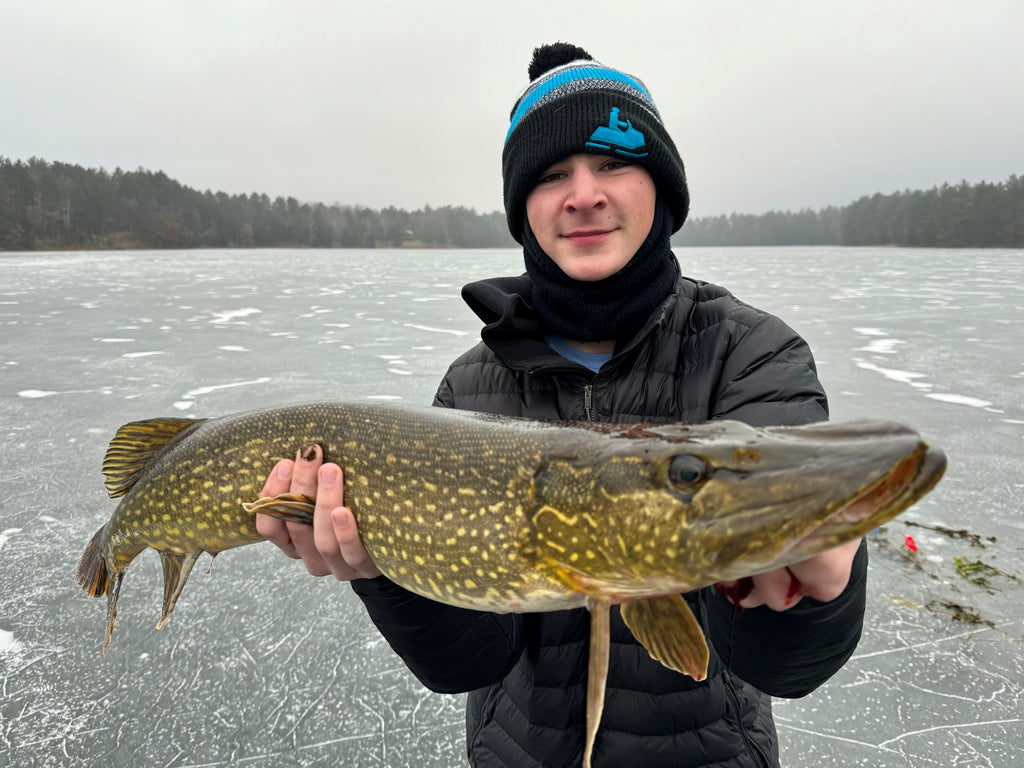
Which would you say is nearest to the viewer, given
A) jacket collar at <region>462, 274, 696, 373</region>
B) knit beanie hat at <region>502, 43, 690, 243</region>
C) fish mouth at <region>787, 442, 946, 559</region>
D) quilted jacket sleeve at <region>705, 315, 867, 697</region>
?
fish mouth at <region>787, 442, 946, 559</region>

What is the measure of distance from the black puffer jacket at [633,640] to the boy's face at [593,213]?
0.21m

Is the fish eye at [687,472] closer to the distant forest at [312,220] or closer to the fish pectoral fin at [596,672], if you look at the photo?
the fish pectoral fin at [596,672]

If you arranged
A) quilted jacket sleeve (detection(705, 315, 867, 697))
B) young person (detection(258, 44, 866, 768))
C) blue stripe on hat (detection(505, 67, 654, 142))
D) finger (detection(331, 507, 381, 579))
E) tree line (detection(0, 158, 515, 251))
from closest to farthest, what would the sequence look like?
1. quilted jacket sleeve (detection(705, 315, 867, 697))
2. young person (detection(258, 44, 866, 768))
3. finger (detection(331, 507, 381, 579))
4. blue stripe on hat (detection(505, 67, 654, 142))
5. tree line (detection(0, 158, 515, 251))

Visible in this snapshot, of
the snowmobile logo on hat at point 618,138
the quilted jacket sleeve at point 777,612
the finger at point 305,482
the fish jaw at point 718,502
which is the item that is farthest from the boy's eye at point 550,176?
the finger at point 305,482

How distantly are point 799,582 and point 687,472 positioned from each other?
300mm

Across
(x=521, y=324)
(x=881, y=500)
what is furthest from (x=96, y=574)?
(x=881, y=500)

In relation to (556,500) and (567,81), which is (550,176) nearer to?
(567,81)

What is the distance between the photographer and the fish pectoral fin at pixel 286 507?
148cm

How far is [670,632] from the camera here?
3.77 ft

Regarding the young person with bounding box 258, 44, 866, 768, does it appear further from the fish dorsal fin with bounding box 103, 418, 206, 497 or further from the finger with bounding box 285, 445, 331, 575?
the fish dorsal fin with bounding box 103, 418, 206, 497

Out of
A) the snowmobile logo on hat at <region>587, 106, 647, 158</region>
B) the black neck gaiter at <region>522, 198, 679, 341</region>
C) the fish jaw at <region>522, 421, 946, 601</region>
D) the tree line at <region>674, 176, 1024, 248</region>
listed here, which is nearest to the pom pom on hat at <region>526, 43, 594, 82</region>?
the snowmobile logo on hat at <region>587, 106, 647, 158</region>

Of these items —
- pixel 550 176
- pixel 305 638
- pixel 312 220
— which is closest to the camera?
pixel 550 176

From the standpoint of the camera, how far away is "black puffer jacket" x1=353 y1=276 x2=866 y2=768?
1.40 metres

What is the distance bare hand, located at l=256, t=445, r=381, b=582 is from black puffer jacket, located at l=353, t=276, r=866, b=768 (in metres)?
0.08
